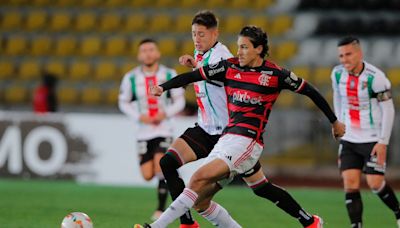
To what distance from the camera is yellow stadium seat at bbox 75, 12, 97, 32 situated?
22828 mm

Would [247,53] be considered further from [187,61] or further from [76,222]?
[76,222]

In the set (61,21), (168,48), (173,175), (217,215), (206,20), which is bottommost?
(217,215)

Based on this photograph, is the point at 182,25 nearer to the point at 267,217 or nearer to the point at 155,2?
the point at 155,2

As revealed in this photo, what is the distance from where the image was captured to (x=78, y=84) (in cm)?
2198

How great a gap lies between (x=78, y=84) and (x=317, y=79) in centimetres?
590

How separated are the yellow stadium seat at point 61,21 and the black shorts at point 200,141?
1471 cm

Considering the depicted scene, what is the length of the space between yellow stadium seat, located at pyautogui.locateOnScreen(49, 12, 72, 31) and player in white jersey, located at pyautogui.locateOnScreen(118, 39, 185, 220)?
36.8ft

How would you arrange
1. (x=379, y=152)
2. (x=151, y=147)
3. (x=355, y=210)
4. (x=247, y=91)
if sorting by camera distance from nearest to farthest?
(x=247, y=91) < (x=355, y=210) < (x=379, y=152) < (x=151, y=147)

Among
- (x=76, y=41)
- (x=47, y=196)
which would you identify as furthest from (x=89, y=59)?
(x=47, y=196)

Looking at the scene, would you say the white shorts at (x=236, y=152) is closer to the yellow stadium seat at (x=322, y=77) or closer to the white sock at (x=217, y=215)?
the white sock at (x=217, y=215)

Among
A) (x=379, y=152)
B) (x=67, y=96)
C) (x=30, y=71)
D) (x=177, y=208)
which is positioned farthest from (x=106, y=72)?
(x=177, y=208)

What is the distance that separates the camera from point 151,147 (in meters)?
11.9

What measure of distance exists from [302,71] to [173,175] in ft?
42.6

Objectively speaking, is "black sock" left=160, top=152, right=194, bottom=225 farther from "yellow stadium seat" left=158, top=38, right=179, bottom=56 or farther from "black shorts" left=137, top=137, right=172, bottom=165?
"yellow stadium seat" left=158, top=38, right=179, bottom=56
